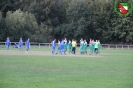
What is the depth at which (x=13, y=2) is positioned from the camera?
8625cm

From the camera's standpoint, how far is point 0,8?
264ft

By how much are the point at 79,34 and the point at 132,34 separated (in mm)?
11942

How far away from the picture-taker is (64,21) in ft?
295

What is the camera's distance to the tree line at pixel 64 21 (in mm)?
73375

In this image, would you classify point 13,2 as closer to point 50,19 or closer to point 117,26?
point 50,19

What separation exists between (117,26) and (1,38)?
24090 millimetres

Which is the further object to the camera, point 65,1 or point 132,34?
point 65,1

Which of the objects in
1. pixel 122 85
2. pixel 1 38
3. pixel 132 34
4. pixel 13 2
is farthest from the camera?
pixel 13 2

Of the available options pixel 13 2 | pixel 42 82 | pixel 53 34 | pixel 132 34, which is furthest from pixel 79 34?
pixel 42 82

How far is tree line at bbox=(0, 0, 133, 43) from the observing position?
73375mm

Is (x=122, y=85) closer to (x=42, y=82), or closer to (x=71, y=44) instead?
(x=42, y=82)

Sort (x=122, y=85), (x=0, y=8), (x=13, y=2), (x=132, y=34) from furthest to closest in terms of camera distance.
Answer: (x=13, y=2)
(x=0, y=8)
(x=132, y=34)
(x=122, y=85)

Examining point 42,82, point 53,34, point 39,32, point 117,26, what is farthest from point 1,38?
point 42,82

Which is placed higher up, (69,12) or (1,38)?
(69,12)
